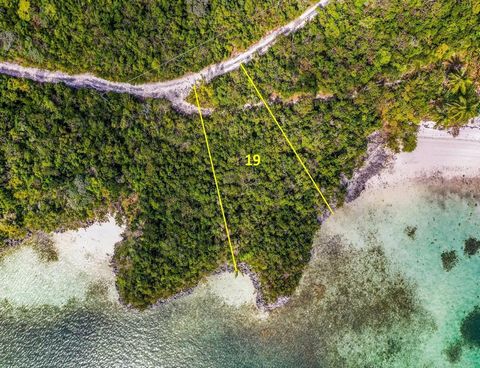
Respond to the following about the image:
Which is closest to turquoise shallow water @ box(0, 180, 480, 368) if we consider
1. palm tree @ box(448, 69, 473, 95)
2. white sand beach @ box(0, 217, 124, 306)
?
white sand beach @ box(0, 217, 124, 306)

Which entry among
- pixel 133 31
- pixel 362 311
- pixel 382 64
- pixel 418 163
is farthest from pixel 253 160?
pixel 362 311

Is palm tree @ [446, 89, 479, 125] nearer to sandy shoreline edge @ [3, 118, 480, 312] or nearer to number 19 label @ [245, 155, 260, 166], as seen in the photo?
sandy shoreline edge @ [3, 118, 480, 312]

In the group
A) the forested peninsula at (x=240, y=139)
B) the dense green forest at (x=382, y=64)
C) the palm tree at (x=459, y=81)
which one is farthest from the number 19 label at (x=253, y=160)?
the palm tree at (x=459, y=81)

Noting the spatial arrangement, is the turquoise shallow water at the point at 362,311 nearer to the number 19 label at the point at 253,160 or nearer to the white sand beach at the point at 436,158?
the white sand beach at the point at 436,158

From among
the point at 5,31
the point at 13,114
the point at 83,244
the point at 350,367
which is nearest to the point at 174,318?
the point at 83,244

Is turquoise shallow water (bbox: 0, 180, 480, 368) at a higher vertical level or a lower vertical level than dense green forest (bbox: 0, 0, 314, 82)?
lower

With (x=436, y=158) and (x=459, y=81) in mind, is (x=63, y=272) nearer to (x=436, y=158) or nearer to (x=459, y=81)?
(x=436, y=158)

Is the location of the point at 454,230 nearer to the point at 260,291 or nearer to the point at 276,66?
the point at 260,291
